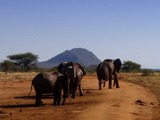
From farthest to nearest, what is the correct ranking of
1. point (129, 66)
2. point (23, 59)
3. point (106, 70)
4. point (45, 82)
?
point (23, 59)
point (129, 66)
point (106, 70)
point (45, 82)

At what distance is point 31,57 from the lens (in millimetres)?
101500

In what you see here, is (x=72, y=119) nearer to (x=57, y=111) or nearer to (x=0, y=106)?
(x=57, y=111)

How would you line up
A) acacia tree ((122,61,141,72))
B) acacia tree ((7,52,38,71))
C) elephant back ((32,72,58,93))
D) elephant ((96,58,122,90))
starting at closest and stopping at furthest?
elephant back ((32,72,58,93)) → elephant ((96,58,122,90)) → acacia tree ((122,61,141,72)) → acacia tree ((7,52,38,71))

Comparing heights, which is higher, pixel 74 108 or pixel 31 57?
pixel 31 57

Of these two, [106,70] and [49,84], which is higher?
[106,70]

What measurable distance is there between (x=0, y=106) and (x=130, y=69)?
74.4 meters

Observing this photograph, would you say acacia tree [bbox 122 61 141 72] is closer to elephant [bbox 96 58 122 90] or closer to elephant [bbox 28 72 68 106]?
elephant [bbox 96 58 122 90]

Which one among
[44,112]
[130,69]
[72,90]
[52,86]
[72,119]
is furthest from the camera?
[130,69]

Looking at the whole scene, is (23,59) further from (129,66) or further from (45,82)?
(45,82)

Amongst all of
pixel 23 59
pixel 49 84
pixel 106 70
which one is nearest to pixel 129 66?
pixel 23 59

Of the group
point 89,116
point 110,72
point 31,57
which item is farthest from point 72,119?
point 31,57

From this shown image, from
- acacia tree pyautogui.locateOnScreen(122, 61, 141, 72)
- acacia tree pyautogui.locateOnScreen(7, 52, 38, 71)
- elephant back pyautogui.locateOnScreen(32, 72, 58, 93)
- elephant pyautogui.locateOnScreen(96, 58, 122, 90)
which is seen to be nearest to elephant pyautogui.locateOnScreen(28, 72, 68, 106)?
elephant back pyautogui.locateOnScreen(32, 72, 58, 93)

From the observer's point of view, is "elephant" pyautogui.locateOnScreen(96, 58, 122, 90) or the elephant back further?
"elephant" pyautogui.locateOnScreen(96, 58, 122, 90)

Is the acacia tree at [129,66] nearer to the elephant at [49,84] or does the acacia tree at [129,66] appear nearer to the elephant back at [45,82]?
the elephant at [49,84]
